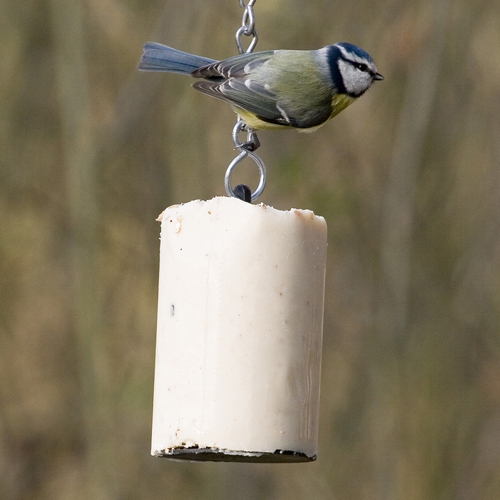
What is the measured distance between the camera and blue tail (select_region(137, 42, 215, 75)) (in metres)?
3.15

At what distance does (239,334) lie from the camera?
92.5 inches

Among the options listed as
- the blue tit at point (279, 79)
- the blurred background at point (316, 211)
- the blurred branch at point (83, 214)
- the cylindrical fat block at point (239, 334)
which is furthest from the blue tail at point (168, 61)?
the blurred branch at point (83, 214)

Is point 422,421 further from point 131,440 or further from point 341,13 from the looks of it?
point 341,13

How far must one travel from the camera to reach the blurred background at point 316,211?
217 inches

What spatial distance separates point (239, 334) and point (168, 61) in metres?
1.14

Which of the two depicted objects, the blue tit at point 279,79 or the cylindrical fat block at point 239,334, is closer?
the cylindrical fat block at point 239,334

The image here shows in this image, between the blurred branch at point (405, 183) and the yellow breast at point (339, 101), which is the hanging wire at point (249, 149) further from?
the blurred branch at point (405, 183)

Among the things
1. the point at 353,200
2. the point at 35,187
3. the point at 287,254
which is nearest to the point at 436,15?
the point at 353,200

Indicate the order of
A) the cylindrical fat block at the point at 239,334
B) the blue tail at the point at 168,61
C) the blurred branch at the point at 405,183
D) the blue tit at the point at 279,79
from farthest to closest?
the blurred branch at the point at 405,183 < the blue tail at the point at 168,61 < the blue tit at the point at 279,79 < the cylindrical fat block at the point at 239,334

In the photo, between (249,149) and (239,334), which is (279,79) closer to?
(249,149)

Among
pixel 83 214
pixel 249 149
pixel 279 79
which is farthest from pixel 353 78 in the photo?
pixel 83 214

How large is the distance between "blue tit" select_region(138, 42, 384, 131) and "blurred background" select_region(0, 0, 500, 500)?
2.18 metres

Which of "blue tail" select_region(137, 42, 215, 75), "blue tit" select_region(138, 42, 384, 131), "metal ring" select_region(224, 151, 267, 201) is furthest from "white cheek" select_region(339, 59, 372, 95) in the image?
"metal ring" select_region(224, 151, 267, 201)

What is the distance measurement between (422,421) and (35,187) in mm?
2564
